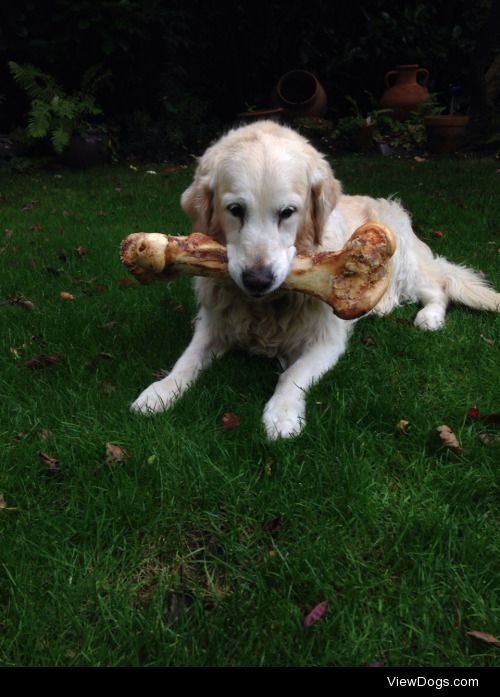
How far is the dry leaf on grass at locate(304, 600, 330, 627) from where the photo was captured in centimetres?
146

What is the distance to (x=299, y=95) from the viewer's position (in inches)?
437

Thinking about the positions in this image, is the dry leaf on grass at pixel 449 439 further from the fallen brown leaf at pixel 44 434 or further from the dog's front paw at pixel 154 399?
the fallen brown leaf at pixel 44 434

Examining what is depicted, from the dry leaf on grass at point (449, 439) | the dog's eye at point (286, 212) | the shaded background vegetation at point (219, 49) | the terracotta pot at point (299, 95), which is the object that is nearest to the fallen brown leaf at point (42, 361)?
the dog's eye at point (286, 212)

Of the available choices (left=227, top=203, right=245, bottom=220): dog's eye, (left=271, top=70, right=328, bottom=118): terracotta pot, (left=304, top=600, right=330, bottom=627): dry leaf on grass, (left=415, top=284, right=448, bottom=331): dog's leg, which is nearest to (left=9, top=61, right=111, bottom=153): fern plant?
(left=271, top=70, right=328, bottom=118): terracotta pot

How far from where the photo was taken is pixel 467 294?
359cm

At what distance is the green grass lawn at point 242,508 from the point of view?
4.74 ft

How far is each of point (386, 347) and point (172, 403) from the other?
3.98 ft

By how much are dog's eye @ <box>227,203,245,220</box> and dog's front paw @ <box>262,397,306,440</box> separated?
2.76 ft

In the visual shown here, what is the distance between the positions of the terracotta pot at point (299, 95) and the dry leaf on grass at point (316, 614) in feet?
33.3

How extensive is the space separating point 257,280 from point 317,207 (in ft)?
2.52

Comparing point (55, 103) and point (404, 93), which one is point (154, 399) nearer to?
point (55, 103)

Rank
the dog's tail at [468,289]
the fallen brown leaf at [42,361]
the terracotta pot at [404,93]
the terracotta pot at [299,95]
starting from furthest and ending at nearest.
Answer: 1. the terracotta pot at [404,93]
2. the terracotta pot at [299,95]
3. the dog's tail at [468,289]
4. the fallen brown leaf at [42,361]

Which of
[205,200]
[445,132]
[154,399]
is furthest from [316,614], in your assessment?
[445,132]
